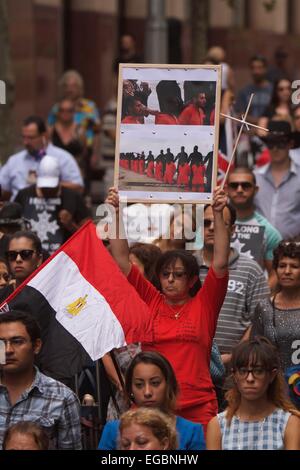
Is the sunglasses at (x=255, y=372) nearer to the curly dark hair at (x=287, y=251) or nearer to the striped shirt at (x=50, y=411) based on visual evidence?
the striped shirt at (x=50, y=411)

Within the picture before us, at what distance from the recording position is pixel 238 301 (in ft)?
36.8

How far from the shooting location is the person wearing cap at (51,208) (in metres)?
13.8

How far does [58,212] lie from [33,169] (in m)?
1.60

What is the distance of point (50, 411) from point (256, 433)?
3.70 feet

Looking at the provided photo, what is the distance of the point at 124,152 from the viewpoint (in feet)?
33.6

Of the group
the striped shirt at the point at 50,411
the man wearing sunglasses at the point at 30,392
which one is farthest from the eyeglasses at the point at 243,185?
the striped shirt at the point at 50,411

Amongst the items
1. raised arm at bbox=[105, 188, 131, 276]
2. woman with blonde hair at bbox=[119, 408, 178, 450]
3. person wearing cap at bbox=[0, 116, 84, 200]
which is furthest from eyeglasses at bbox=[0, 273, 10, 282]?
person wearing cap at bbox=[0, 116, 84, 200]

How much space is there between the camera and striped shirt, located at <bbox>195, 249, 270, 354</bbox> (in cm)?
1112

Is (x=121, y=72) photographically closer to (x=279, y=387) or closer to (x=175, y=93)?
(x=175, y=93)

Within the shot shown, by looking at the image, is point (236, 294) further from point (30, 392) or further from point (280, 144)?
point (280, 144)

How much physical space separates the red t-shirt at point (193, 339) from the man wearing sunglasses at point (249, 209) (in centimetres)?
281

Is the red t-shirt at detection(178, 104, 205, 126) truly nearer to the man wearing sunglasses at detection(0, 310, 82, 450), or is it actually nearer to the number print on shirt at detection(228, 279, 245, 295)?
the number print on shirt at detection(228, 279, 245, 295)

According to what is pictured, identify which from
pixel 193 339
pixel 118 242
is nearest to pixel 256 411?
pixel 193 339
